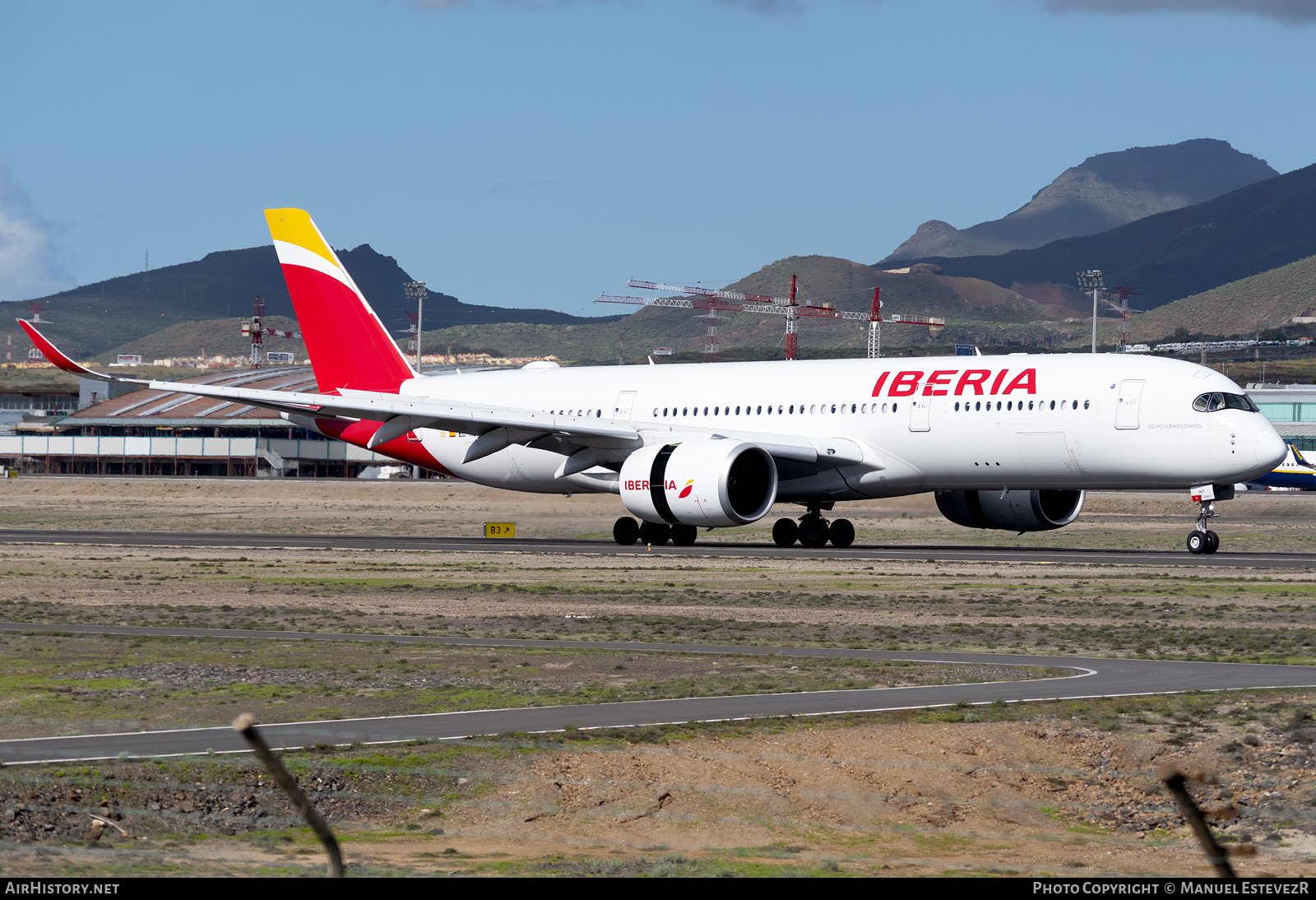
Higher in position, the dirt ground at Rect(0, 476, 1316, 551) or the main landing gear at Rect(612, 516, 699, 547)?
the main landing gear at Rect(612, 516, 699, 547)

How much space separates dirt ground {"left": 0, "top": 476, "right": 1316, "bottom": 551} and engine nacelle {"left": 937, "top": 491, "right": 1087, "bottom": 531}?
10.4 ft

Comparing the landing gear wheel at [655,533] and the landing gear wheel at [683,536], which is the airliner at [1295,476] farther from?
the landing gear wheel at [655,533]

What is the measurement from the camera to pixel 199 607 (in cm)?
2639

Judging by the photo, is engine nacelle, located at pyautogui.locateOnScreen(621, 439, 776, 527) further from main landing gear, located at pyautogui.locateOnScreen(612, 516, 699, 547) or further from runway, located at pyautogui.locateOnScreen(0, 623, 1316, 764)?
runway, located at pyautogui.locateOnScreen(0, 623, 1316, 764)

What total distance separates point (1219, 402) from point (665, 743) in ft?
85.2

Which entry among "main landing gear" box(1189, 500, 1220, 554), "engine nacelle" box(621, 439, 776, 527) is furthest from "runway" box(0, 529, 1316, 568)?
"engine nacelle" box(621, 439, 776, 527)

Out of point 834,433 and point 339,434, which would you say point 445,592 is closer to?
point 834,433

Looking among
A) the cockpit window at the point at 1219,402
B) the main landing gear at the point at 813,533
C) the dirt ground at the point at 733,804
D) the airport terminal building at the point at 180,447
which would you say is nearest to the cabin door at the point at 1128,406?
the cockpit window at the point at 1219,402

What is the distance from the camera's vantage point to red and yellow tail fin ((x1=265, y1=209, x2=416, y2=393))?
49.4 metres

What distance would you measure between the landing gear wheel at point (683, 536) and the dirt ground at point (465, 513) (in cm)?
405

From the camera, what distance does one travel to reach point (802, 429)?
1622 inches

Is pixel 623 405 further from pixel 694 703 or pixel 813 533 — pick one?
pixel 694 703

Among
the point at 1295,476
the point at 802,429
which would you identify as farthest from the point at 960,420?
the point at 1295,476
